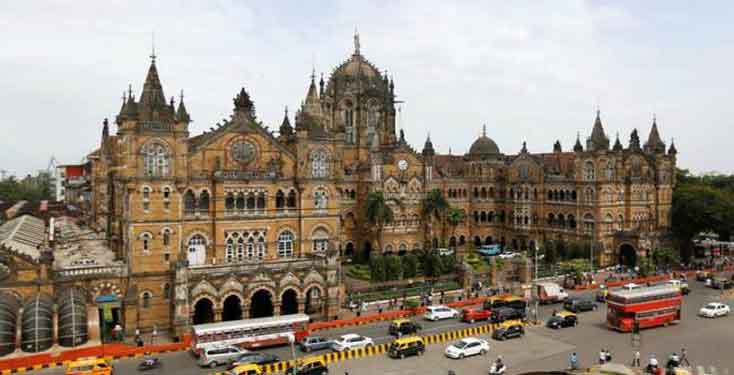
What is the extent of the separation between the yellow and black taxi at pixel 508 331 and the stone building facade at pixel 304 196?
14.0 m

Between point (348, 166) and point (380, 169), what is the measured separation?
6218mm

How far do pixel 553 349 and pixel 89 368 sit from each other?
2888 centimetres

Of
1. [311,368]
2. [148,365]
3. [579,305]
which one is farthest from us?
[579,305]

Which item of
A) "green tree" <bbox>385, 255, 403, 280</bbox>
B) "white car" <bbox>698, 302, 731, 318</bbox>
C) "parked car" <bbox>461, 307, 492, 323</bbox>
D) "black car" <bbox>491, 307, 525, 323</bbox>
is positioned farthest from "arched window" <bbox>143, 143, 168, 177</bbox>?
"white car" <bbox>698, 302, 731, 318</bbox>

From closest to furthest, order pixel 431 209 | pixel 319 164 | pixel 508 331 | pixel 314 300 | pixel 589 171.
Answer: pixel 508 331
pixel 314 300
pixel 319 164
pixel 431 209
pixel 589 171

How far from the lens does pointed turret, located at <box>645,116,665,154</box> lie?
83062mm

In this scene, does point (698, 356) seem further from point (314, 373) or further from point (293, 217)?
point (293, 217)

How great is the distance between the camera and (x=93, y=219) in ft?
251

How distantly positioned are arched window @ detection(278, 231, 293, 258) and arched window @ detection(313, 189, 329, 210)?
3.87 meters

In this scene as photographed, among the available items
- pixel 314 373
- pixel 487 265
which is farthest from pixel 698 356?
pixel 487 265

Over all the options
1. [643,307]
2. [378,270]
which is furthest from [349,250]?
[643,307]

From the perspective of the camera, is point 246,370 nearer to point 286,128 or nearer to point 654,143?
point 286,128

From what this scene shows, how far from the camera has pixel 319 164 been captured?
59094 mm

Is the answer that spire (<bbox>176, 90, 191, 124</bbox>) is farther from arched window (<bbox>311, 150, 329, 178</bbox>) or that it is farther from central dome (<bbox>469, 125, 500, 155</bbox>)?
central dome (<bbox>469, 125, 500, 155</bbox>)
